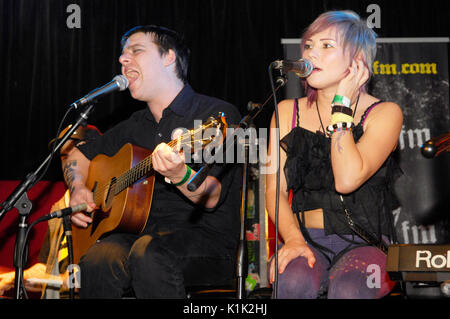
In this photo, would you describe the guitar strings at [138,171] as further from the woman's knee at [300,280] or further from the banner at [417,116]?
the banner at [417,116]

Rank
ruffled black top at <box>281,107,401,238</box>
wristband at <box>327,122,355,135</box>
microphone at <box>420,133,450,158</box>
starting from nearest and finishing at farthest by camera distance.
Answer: microphone at <box>420,133,450,158</box> < wristband at <box>327,122,355,135</box> < ruffled black top at <box>281,107,401,238</box>

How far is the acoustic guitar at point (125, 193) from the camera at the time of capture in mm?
2568

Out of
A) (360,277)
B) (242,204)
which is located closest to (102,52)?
(242,204)

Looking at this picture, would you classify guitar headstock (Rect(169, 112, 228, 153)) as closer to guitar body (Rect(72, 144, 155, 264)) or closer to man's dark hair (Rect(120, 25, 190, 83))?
guitar body (Rect(72, 144, 155, 264))

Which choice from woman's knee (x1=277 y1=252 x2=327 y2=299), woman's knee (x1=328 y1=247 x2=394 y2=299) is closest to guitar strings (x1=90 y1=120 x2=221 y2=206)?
woman's knee (x1=277 y1=252 x2=327 y2=299)

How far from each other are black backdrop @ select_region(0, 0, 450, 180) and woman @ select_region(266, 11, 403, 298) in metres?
1.82

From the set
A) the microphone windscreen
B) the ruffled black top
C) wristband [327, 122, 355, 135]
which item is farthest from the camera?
the microphone windscreen

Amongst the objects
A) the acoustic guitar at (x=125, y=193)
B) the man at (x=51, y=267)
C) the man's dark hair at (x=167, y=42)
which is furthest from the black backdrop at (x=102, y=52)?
the acoustic guitar at (x=125, y=193)

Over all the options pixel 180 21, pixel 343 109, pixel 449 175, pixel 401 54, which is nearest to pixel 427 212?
pixel 449 175

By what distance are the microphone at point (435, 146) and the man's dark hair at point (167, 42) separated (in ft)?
5.44

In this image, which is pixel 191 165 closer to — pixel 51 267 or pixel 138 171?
pixel 138 171

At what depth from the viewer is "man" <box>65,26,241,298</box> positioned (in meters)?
2.32
